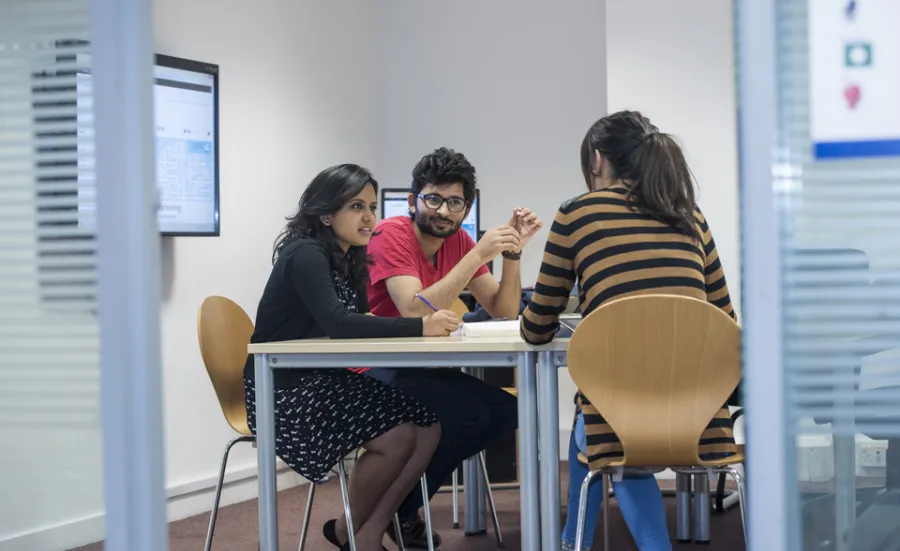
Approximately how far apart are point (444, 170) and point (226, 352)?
0.89m

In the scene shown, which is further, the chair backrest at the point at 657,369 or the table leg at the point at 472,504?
the table leg at the point at 472,504

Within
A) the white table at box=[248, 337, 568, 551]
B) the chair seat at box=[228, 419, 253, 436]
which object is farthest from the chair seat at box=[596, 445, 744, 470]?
the chair seat at box=[228, 419, 253, 436]

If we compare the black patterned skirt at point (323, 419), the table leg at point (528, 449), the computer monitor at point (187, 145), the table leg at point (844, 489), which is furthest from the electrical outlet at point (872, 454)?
the computer monitor at point (187, 145)

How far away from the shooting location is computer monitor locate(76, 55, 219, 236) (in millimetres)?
3949

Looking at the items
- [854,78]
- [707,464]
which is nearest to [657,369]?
[707,464]

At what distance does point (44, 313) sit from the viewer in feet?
5.59

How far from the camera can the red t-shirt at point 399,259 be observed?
314cm

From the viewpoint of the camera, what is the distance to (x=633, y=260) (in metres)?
2.25

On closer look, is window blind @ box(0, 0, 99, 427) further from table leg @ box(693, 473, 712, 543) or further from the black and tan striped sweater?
table leg @ box(693, 473, 712, 543)

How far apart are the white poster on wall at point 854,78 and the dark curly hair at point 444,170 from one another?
1.74 m

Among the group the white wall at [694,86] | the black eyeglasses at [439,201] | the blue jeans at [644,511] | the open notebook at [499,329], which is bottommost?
the blue jeans at [644,511]

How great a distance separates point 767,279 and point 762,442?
24 cm

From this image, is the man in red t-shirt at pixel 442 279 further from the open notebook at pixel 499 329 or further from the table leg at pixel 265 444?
the table leg at pixel 265 444

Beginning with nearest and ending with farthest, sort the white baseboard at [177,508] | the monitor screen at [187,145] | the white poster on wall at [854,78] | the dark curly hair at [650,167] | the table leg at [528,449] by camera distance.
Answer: the white poster on wall at [854,78] → the white baseboard at [177,508] → the dark curly hair at [650,167] → the table leg at [528,449] → the monitor screen at [187,145]
